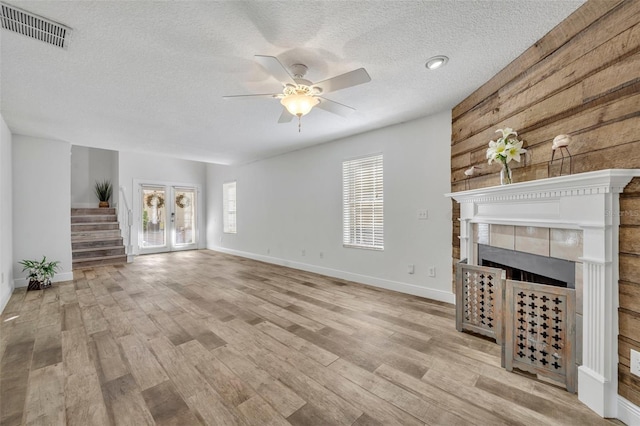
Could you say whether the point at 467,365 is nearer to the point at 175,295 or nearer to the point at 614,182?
the point at 614,182

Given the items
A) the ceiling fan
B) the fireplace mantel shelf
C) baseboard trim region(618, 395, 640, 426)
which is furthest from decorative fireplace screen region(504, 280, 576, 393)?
the ceiling fan

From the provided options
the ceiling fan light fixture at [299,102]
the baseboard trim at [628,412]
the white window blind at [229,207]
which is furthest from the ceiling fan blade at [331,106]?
the white window blind at [229,207]

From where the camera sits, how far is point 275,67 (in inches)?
74.0

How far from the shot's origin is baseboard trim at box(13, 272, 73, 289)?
4156 mm

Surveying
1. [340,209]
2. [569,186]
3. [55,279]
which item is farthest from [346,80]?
[55,279]

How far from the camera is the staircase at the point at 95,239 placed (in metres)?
5.84

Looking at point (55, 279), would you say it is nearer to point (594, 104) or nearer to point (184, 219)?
point (184, 219)

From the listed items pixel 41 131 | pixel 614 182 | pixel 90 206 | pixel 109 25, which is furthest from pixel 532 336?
pixel 90 206

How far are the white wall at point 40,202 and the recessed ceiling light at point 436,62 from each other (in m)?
5.93

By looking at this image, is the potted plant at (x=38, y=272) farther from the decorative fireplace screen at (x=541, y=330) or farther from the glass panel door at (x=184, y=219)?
the decorative fireplace screen at (x=541, y=330)

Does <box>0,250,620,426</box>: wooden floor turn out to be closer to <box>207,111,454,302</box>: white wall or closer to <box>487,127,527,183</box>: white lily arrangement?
<box>207,111,454,302</box>: white wall

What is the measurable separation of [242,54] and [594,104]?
2.45 metres

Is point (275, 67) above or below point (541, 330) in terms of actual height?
above

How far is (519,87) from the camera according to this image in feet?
7.37
